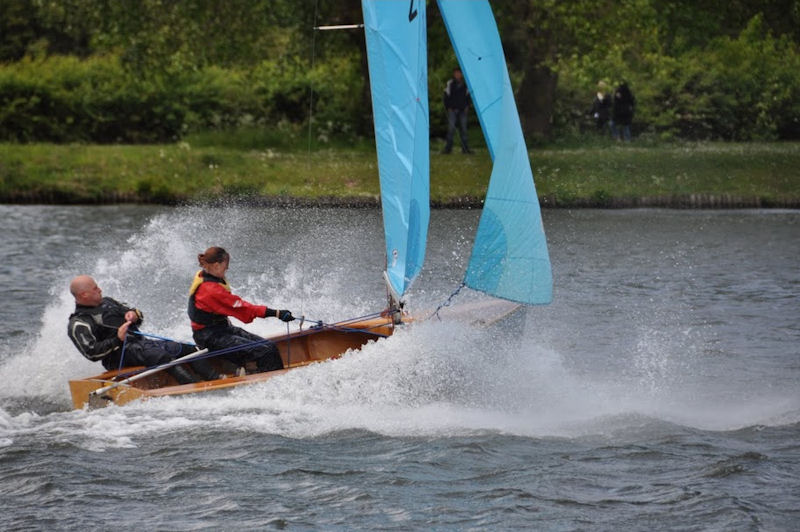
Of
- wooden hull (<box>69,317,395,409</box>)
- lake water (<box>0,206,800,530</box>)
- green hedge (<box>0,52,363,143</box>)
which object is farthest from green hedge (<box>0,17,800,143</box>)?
wooden hull (<box>69,317,395,409</box>)

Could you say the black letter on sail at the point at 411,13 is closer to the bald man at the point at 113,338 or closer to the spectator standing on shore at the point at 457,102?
the bald man at the point at 113,338

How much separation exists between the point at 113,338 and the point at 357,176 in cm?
1502

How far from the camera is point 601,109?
110ft

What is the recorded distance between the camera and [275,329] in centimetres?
1513

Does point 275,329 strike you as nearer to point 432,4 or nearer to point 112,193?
point 112,193

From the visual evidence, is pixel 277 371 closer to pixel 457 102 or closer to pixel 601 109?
pixel 457 102

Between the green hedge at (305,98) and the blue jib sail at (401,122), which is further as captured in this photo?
the green hedge at (305,98)

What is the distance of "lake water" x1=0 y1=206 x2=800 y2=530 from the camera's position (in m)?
9.50

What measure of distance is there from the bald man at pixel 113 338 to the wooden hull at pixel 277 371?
17 centimetres

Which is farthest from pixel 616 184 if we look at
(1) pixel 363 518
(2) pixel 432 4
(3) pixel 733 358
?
(1) pixel 363 518

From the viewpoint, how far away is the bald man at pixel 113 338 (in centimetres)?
1202

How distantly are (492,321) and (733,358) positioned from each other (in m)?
3.18

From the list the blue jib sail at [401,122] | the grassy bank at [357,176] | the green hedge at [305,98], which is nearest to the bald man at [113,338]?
the blue jib sail at [401,122]

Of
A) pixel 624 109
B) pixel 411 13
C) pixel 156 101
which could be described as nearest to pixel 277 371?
pixel 411 13
